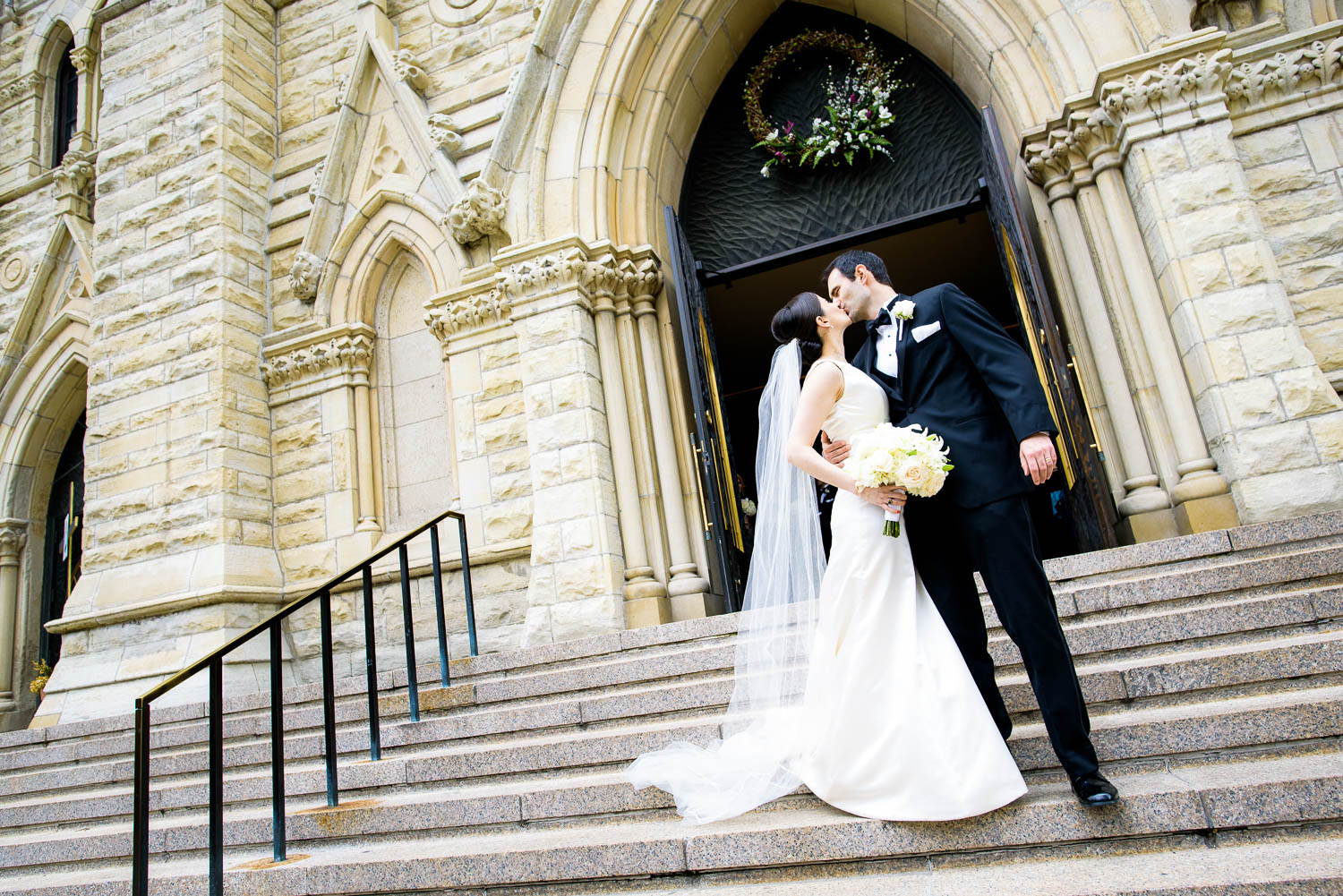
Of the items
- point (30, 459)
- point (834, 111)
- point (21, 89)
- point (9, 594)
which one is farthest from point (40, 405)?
point (834, 111)

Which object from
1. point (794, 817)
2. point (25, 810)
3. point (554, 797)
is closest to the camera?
point (794, 817)

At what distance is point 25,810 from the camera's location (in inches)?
190

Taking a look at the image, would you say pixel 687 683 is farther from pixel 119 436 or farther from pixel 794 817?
pixel 119 436

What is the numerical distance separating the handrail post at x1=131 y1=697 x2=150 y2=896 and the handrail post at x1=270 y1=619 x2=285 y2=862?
1.49 ft

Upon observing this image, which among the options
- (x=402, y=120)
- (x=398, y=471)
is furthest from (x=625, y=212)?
(x=398, y=471)

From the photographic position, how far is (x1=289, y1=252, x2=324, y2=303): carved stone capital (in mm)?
7762

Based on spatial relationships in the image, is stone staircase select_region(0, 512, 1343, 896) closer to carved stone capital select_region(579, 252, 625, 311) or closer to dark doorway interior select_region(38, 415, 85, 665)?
carved stone capital select_region(579, 252, 625, 311)

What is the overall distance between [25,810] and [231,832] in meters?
1.96

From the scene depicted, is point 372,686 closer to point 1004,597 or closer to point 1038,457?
point 1004,597

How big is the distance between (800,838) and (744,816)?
33cm

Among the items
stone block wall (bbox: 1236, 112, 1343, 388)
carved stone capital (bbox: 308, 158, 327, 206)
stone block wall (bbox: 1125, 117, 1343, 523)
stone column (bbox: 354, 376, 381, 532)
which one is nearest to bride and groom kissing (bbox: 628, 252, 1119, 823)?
stone block wall (bbox: 1125, 117, 1343, 523)

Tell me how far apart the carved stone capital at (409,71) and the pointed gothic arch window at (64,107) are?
198 inches

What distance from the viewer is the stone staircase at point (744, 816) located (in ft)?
7.59

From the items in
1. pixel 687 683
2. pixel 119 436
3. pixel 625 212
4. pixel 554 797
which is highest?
pixel 625 212
